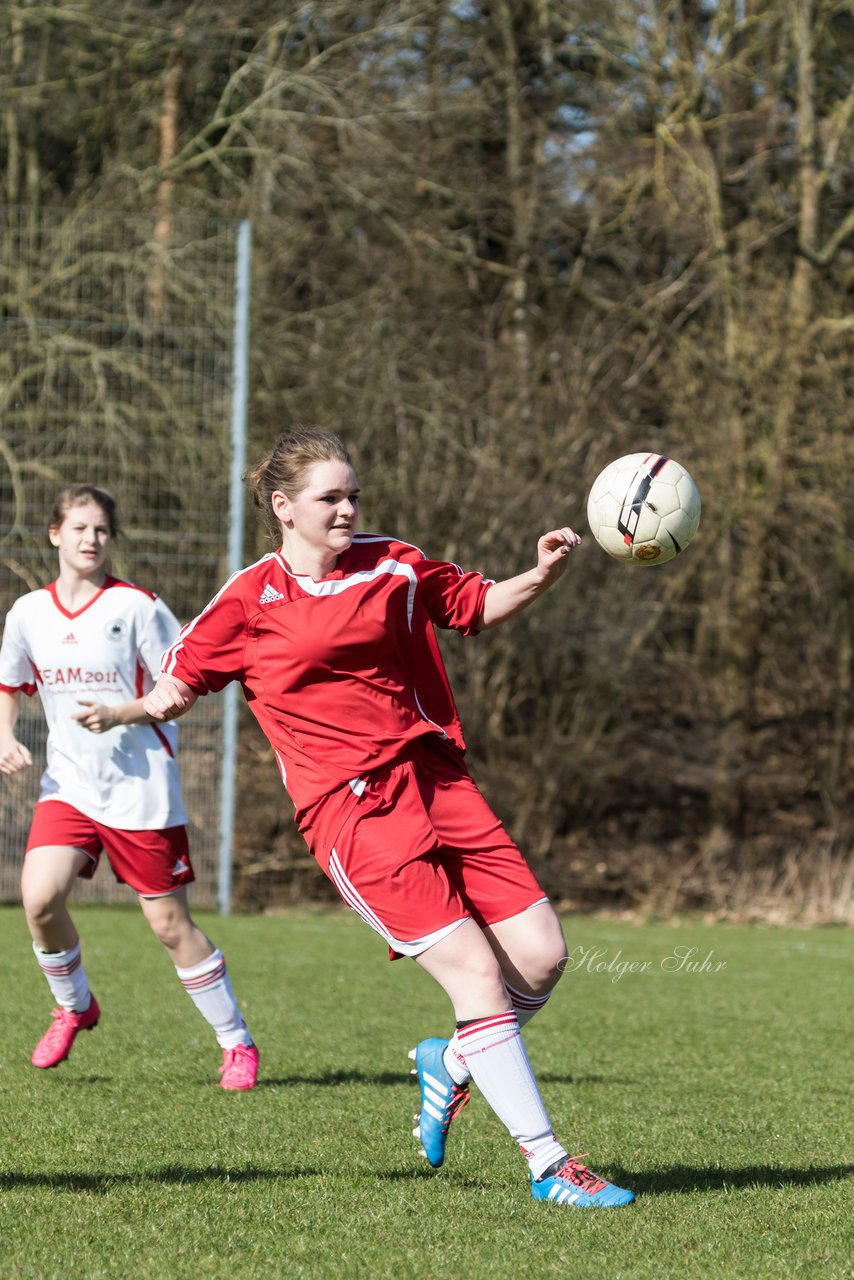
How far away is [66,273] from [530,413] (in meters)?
4.39

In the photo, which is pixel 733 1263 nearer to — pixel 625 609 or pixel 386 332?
pixel 625 609

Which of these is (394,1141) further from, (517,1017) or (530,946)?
(530,946)

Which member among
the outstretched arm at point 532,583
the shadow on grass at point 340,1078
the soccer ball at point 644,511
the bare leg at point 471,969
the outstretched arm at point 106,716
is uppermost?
the soccer ball at point 644,511

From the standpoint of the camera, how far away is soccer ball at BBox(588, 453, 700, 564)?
4.18m

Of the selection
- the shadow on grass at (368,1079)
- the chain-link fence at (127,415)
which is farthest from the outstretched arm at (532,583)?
the chain-link fence at (127,415)

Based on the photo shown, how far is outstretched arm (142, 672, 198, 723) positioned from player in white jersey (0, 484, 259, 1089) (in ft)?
4.82

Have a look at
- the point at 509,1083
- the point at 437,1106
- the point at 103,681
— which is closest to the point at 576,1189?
the point at 509,1083

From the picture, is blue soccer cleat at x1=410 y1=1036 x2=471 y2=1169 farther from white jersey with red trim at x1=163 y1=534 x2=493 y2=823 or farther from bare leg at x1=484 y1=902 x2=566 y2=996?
white jersey with red trim at x1=163 y1=534 x2=493 y2=823

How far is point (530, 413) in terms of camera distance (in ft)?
47.8

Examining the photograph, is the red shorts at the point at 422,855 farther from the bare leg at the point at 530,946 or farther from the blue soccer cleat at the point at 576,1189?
the blue soccer cleat at the point at 576,1189

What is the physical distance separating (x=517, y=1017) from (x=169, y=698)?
48.2 inches

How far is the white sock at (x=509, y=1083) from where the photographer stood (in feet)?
12.2

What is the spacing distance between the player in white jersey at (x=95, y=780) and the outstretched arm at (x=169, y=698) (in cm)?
147

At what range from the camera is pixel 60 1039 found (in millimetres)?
5652
